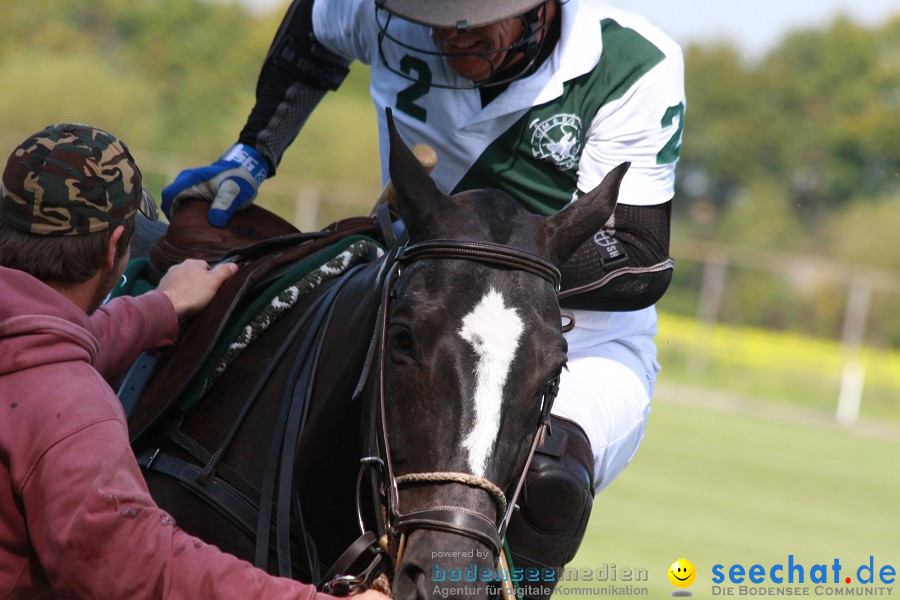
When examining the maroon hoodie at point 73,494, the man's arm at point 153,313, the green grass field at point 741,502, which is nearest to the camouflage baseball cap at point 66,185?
the maroon hoodie at point 73,494

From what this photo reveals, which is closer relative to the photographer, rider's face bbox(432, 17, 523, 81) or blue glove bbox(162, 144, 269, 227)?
rider's face bbox(432, 17, 523, 81)

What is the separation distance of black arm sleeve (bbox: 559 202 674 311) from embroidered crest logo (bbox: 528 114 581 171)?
0.30m

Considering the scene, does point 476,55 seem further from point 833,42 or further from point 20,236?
point 833,42

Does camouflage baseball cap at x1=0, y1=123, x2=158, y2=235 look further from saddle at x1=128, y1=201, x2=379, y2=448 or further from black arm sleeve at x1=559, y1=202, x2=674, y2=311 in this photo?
black arm sleeve at x1=559, y1=202, x2=674, y2=311

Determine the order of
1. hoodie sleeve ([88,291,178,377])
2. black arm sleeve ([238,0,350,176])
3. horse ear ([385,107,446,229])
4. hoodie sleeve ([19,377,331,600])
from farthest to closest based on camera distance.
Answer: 1. black arm sleeve ([238,0,350,176])
2. hoodie sleeve ([88,291,178,377])
3. horse ear ([385,107,446,229])
4. hoodie sleeve ([19,377,331,600])

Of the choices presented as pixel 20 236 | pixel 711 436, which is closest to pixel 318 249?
pixel 20 236

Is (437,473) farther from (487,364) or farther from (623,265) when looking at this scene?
(623,265)

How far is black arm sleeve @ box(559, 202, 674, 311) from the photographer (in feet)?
11.0

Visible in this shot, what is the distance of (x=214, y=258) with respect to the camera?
394 centimetres

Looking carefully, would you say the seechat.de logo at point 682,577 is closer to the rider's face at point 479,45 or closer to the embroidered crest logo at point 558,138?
the embroidered crest logo at point 558,138

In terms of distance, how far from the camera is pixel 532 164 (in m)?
3.94

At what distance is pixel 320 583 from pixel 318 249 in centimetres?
112

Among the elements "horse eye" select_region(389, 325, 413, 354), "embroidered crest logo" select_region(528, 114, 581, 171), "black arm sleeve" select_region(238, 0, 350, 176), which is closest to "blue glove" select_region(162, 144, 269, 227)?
"black arm sleeve" select_region(238, 0, 350, 176)

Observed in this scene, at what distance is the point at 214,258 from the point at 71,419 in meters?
1.68
